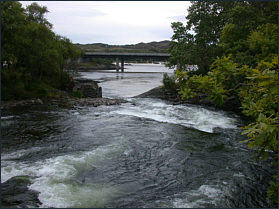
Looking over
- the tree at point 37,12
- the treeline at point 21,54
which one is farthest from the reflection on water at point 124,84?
the tree at point 37,12

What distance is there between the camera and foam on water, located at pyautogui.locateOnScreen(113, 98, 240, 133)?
21.5 m

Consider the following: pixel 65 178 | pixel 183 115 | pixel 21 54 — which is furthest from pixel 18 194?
pixel 21 54

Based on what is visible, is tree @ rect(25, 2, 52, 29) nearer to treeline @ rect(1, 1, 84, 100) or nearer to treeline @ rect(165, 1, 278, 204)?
treeline @ rect(1, 1, 84, 100)

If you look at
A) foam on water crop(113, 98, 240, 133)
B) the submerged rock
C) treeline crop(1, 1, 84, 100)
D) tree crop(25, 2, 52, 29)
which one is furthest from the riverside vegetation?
the submerged rock

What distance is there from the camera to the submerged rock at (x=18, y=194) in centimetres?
870

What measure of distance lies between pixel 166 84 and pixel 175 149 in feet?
84.9

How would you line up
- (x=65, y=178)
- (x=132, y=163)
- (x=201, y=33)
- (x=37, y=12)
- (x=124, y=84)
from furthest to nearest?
(x=124, y=84), (x=37, y=12), (x=201, y=33), (x=132, y=163), (x=65, y=178)

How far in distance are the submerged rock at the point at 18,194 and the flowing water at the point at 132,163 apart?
283 mm

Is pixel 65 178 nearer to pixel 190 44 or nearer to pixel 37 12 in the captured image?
pixel 190 44

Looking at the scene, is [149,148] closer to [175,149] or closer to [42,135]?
[175,149]

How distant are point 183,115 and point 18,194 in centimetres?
1862

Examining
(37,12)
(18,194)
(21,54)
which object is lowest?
(18,194)

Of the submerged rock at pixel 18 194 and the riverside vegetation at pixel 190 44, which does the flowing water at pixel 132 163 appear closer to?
the submerged rock at pixel 18 194

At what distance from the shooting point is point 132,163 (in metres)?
12.6
